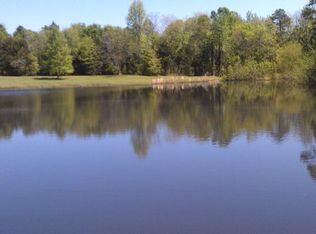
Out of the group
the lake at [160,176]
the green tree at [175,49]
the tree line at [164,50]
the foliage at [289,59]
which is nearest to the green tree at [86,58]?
the tree line at [164,50]

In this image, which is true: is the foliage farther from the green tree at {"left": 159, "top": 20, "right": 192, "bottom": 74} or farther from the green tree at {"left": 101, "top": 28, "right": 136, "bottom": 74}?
the green tree at {"left": 101, "top": 28, "right": 136, "bottom": 74}

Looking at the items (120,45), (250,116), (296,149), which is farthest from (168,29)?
(296,149)

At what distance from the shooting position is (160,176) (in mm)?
14000

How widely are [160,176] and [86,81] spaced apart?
6244 cm

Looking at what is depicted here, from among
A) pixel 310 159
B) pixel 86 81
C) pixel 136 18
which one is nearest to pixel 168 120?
pixel 310 159

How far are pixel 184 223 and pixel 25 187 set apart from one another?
5.48 m

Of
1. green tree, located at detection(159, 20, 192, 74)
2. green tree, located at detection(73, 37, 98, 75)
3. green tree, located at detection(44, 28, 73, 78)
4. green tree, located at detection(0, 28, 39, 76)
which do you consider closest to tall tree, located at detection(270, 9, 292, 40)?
green tree, located at detection(159, 20, 192, 74)

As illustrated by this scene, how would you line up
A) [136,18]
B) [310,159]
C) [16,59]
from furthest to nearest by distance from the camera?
[136,18] < [16,59] < [310,159]

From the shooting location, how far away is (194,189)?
41.0ft

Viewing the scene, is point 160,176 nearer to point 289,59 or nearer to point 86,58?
point 289,59

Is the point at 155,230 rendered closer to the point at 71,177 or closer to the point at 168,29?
the point at 71,177

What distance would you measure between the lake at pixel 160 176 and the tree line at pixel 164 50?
5599 cm

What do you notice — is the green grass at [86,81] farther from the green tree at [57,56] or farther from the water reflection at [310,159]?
the water reflection at [310,159]

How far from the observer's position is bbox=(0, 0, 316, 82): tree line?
81.0 m
